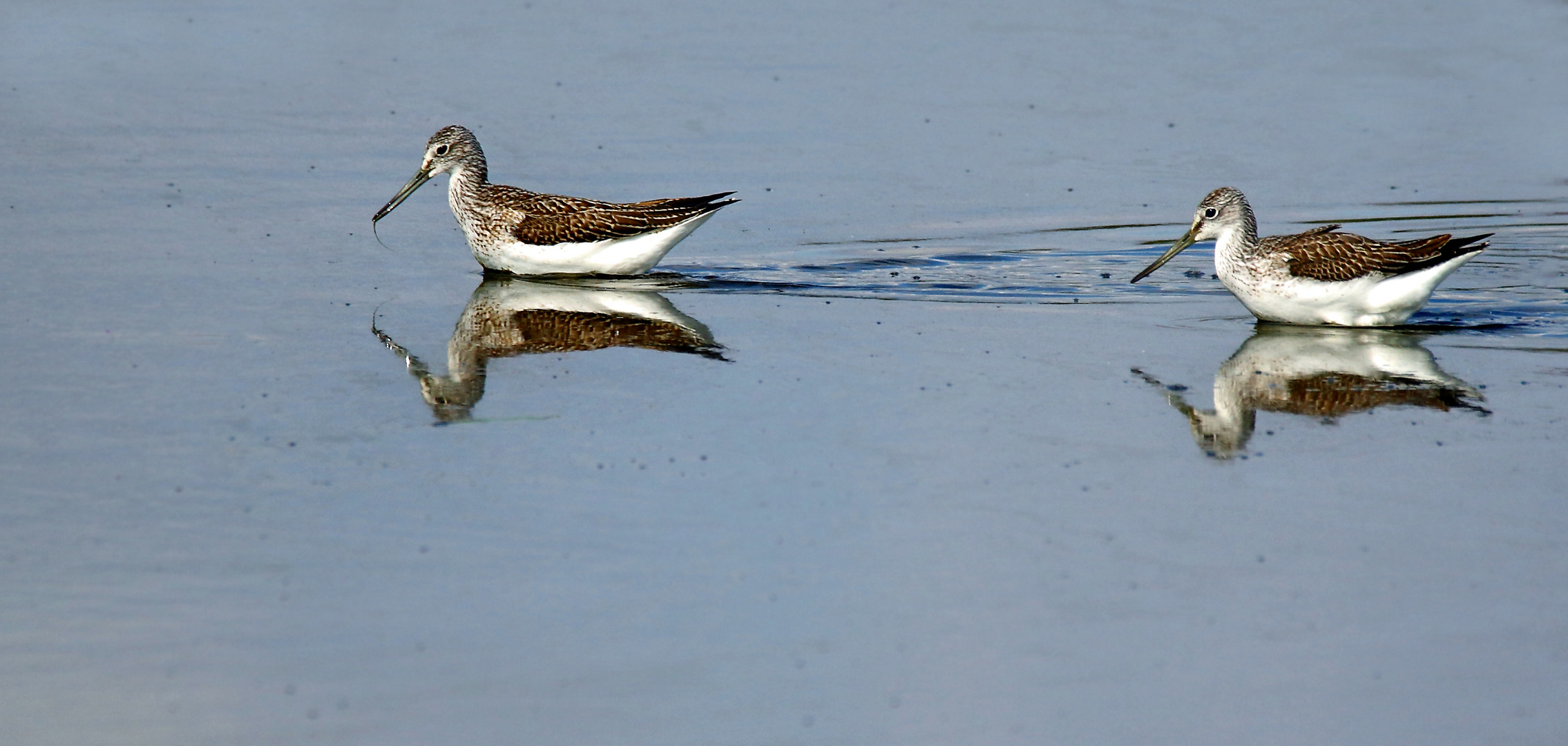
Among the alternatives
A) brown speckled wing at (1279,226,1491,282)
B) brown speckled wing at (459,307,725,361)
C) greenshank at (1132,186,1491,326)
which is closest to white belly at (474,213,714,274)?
brown speckled wing at (459,307,725,361)

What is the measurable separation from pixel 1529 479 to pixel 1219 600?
6.84 ft

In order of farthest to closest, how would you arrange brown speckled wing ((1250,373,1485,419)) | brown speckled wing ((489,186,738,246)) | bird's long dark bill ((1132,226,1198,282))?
brown speckled wing ((489,186,738,246)) < bird's long dark bill ((1132,226,1198,282)) < brown speckled wing ((1250,373,1485,419))

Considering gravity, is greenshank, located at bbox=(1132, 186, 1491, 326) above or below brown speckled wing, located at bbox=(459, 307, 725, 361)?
above

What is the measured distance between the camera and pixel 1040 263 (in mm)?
12031

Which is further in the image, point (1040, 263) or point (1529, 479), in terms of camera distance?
point (1040, 263)

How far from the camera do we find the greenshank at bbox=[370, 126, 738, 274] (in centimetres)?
1167

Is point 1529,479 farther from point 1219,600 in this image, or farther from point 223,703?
point 223,703

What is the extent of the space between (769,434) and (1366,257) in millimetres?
4212

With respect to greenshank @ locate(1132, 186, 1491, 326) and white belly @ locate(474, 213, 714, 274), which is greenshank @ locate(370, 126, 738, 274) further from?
greenshank @ locate(1132, 186, 1491, 326)

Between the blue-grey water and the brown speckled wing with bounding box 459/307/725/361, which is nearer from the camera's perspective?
the blue-grey water

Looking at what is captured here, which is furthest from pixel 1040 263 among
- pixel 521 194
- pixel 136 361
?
pixel 136 361

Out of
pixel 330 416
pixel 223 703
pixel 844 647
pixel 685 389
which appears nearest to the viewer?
pixel 223 703

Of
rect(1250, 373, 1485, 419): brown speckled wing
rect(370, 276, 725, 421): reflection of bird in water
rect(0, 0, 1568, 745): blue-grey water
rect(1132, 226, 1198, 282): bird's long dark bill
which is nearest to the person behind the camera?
rect(0, 0, 1568, 745): blue-grey water

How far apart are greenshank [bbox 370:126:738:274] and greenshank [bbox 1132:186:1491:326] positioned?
3.32 m
